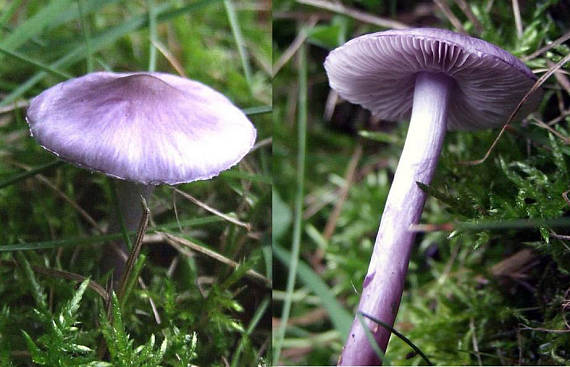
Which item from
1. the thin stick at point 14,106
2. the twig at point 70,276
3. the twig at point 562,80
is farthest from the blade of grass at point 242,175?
the twig at point 562,80

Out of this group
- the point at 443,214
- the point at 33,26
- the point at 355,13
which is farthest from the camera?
the point at 355,13

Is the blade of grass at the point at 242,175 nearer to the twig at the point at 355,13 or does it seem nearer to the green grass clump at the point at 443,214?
the green grass clump at the point at 443,214

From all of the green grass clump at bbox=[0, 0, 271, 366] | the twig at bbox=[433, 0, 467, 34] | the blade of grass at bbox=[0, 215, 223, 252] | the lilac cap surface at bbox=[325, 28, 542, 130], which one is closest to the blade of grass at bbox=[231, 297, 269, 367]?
the green grass clump at bbox=[0, 0, 271, 366]

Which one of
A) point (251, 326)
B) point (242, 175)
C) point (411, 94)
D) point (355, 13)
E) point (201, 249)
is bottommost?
point (251, 326)

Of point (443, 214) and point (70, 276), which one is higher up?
point (443, 214)

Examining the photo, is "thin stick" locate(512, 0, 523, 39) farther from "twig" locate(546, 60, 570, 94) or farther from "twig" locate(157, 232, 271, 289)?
"twig" locate(157, 232, 271, 289)

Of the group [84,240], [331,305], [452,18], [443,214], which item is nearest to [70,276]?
[84,240]

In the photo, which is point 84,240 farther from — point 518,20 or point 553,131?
point 518,20
